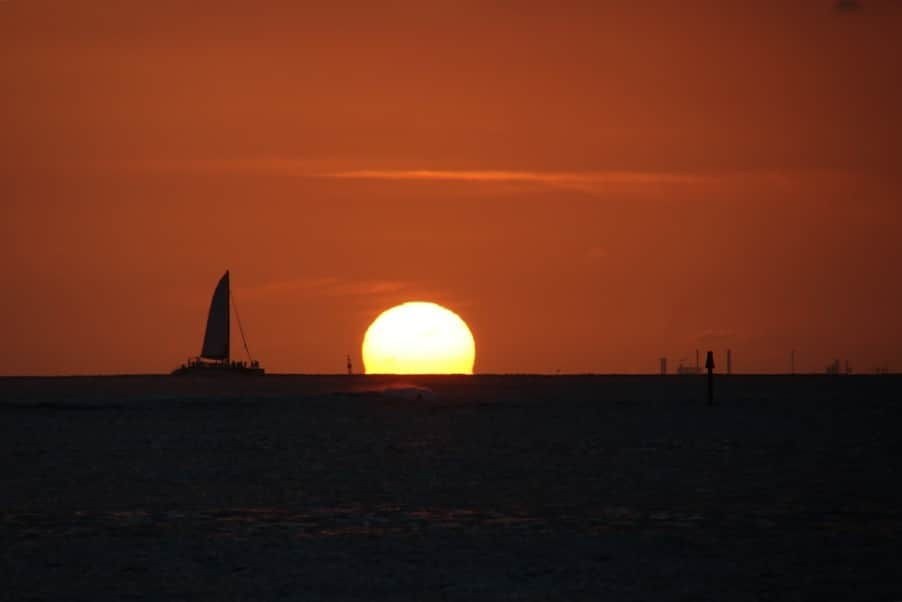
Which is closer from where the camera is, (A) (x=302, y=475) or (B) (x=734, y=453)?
(A) (x=302, y=475)

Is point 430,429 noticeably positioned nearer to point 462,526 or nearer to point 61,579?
point 462,526

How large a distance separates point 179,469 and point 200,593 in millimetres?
31518

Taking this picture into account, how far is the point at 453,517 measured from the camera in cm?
4262

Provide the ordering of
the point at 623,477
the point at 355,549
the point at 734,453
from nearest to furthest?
the point at 355,549 < the point at 623,477 < the point at 734,453

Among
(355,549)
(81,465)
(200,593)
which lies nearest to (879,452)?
(81,465)

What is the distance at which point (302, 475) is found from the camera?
57.6 m

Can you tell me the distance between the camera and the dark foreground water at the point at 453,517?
3153 cm

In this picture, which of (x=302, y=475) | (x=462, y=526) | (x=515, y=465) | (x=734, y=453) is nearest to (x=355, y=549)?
(x=462, y=526)

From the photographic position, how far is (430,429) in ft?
312

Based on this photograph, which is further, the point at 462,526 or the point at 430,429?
the point at 430,429

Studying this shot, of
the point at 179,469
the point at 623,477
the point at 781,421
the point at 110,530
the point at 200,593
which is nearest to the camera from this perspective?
the point at 200,593

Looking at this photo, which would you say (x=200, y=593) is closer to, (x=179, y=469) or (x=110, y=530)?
(x=110, y=530)

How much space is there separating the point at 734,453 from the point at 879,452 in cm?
642

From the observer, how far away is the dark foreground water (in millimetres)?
31531
